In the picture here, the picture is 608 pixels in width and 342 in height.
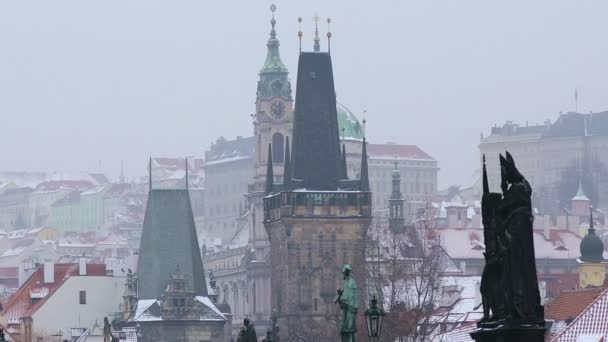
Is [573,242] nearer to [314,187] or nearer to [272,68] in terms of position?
[272,68]

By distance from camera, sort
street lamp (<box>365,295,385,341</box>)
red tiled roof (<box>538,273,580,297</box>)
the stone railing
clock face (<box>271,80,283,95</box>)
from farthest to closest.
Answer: clock face (<box>271,80,283,95</box>)
red tiled roof (<box>538,273,580,297</box>)
the stone railing
street lamp (<box>365,295,385,341</box>)

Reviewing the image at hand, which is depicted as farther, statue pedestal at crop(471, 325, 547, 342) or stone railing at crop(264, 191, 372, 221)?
stone railing at crop(264, 191, 372, 221)

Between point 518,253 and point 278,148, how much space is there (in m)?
147

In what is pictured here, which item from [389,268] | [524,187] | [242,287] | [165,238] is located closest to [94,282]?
[165,238]

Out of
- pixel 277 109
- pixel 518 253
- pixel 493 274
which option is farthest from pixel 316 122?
pixel 518 253

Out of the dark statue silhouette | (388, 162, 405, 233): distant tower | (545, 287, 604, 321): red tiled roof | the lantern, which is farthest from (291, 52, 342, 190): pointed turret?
the dark statue silhouette

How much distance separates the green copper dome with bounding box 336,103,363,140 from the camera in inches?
7303

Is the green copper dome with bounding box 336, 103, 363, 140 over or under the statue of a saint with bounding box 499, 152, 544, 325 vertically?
over

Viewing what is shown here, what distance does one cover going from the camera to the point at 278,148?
162 meters

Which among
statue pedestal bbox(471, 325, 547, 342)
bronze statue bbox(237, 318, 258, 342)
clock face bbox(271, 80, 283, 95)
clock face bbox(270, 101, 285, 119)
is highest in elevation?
clock face bbox(271, 80, 283, 95)

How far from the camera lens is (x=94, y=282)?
368 feet

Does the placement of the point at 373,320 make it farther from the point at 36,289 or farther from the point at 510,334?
the point at 36,289

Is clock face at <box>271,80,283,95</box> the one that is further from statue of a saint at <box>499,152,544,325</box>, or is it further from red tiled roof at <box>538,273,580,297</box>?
statue of a saint at <box>499,152,544,325</box>

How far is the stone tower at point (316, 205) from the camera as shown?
11706 cm
